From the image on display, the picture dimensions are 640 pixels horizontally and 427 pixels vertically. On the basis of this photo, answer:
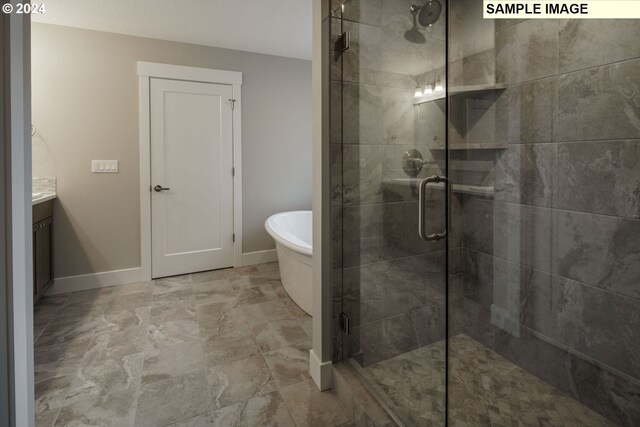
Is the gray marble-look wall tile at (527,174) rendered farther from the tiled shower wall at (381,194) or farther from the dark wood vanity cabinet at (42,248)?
the dark wood vanity cabinet at (42,248)

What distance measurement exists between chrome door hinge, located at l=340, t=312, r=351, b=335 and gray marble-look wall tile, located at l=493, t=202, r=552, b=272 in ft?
3.20

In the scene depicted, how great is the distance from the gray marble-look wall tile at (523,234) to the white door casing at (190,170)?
271 cm

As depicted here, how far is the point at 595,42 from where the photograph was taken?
1.47 m

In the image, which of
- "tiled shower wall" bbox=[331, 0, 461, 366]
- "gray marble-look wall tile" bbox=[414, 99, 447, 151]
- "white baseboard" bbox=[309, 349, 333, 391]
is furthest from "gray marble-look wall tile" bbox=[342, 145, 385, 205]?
"white baseboard" bbox=[309, 349, 333, 391]

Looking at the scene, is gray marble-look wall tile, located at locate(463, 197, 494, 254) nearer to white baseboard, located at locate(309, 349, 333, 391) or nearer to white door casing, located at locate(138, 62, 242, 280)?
white baseboard, located at locate(309, 349, 333, 391)

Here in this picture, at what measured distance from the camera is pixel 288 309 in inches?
104

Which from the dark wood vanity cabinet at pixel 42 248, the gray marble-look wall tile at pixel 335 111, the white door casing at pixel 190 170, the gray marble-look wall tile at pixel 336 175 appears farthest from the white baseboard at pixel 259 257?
the gray marble-look wall tile at pixel 335 111

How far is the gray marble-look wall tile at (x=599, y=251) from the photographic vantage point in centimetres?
139

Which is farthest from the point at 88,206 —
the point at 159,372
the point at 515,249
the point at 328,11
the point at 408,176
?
the point at 515,249

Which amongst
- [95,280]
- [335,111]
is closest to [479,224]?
[335,111]

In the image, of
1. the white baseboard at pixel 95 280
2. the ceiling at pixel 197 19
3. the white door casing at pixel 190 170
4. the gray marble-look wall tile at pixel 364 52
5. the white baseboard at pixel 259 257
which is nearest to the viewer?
the gray marble-look wall tile at pixel 364 52

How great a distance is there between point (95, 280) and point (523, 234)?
12.0 feet

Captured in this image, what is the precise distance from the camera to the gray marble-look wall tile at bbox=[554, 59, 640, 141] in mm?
1354

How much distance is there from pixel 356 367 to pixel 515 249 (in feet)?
3.70
